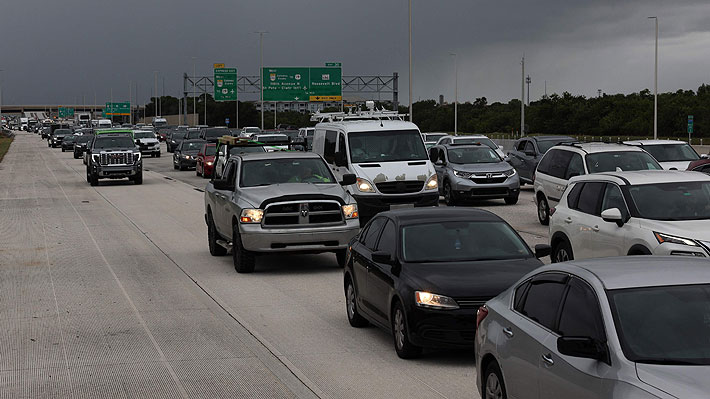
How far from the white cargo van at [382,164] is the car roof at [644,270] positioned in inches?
670

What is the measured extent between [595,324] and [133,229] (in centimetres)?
1966

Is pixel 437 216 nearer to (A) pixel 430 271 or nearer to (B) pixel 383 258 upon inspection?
(B) pixel 383 258

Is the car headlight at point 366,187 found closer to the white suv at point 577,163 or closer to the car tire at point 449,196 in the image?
the white suv at point 577,163

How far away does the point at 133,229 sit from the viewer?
2469 centimetres

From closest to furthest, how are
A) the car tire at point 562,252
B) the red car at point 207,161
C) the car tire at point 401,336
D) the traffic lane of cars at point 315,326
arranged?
the traffic lane of cars at point 315,326
the car tire at point 401,336
the car tire at point 562,252
the red car at point 207,161

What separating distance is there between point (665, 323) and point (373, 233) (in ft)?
20.8

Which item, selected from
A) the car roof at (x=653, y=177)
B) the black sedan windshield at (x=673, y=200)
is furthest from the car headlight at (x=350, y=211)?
the black sedan windshield at (x=673, y=200)

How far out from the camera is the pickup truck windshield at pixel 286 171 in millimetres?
18234

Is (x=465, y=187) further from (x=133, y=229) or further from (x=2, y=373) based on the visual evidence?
(x=2, y=373)

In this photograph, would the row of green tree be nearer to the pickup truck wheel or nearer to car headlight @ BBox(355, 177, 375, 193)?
car headlight @ BBox(355, 177, 375, 193)

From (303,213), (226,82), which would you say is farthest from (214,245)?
(226,82)

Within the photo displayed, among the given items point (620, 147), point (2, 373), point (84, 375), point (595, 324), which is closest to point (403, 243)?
point (84, 375)

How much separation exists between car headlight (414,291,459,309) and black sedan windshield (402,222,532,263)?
2.86 ft

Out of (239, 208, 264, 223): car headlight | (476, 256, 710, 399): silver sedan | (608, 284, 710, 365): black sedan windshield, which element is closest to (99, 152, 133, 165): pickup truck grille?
(239, 208, 264, 223): car headlight
